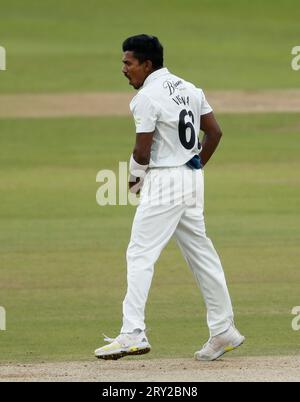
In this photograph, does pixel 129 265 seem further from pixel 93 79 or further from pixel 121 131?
pixel 93 79

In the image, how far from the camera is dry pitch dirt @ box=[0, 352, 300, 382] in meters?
8.70

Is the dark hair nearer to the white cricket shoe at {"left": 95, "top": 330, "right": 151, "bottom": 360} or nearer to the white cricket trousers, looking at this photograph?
the white cricket trousers

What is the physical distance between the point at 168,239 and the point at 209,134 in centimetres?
95

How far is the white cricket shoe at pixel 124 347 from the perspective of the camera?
9.02m

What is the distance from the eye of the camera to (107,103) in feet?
117

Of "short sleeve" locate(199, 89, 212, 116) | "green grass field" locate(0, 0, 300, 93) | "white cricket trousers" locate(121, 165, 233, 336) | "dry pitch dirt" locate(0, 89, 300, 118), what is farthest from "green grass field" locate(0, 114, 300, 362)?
Answer: "green grass field" locate(0, 0, 300, 93)

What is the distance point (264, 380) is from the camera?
8.57 m

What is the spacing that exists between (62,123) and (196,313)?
20796 mm

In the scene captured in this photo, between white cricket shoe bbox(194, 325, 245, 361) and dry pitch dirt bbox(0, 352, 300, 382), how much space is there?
76 millimetres

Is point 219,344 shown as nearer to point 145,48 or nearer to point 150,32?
point 145,48

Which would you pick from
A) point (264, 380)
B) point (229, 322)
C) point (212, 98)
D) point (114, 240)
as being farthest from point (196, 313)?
point (212, 98)

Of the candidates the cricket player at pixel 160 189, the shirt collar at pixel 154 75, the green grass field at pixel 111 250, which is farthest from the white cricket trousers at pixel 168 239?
the green grass field at pixel 111 250

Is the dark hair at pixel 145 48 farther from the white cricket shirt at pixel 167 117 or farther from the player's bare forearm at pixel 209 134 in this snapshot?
the player's bare forearm at pixel 209 134

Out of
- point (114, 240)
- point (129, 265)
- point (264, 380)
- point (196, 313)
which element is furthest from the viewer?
point (114, 240)
